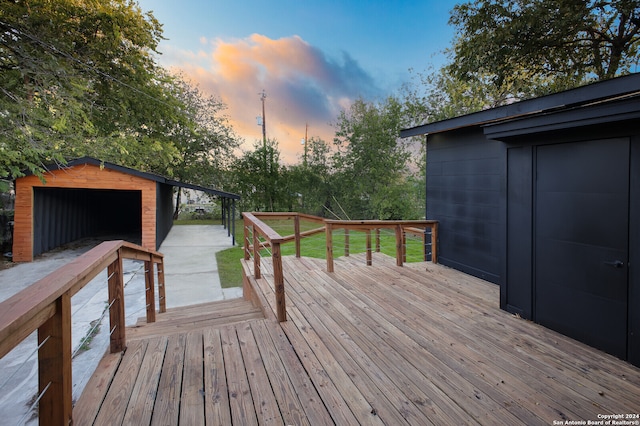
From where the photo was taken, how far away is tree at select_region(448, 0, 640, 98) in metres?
7.50

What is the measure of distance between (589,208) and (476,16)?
806cm

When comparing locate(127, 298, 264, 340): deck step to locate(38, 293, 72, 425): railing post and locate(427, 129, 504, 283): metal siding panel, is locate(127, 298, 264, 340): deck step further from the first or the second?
locate(427, 129, 504, 283): metal siding panel

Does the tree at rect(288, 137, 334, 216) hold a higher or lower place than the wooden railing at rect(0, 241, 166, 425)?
→ higher

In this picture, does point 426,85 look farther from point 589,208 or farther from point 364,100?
point 589,208

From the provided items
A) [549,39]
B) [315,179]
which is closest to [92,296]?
[549,39]

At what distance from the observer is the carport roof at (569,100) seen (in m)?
2.36

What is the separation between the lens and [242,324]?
9.05 feet

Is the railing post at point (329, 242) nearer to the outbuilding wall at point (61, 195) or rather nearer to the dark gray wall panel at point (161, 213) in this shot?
the outbuilding wall at point (61, 195)

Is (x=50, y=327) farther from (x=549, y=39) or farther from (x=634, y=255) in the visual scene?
(x=549, y=39)

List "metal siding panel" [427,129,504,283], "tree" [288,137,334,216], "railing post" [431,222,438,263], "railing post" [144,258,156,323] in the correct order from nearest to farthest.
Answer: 1. "railing post" [144,258,156,323]
2. "metal siding panel" [427,129,504,283]
3. "railing post" [431,222,438,263]
4. "tree" [288,137,334,216]

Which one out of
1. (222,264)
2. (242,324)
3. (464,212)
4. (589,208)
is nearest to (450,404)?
(242,324)

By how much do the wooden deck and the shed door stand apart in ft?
0.66

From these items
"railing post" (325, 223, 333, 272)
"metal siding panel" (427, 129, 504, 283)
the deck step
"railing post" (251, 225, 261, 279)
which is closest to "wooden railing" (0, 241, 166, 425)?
the deck step

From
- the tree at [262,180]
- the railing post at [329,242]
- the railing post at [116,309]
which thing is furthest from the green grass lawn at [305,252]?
the tree at [262,180]
